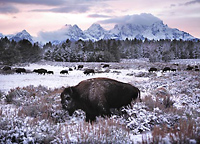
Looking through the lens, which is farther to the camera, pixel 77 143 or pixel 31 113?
pixel 31 113

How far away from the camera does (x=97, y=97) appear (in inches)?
209

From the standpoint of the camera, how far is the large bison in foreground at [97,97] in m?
5.25

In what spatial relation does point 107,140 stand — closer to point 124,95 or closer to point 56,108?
point 124,95

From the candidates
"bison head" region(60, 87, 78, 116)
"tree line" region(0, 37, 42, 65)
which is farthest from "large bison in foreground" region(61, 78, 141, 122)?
"tree line" region(0, 37, 42, 65)

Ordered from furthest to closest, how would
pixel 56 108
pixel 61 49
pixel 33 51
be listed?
pixel 61 49 → pixel 33 51 → pixel 56 108

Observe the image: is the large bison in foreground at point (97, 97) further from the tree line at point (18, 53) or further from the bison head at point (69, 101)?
the tree line at point (18, 53)

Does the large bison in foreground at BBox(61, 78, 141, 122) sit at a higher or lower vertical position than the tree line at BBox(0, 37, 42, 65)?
lower

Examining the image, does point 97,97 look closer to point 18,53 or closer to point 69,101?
point 69,101

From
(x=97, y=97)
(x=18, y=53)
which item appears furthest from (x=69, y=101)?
(x=18, y=53)

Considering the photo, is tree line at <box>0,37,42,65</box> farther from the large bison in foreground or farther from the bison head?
the large bison in foreground

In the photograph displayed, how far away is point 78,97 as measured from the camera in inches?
229

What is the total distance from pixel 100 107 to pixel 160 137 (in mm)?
2215

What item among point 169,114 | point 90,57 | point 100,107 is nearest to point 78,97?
point 100,107

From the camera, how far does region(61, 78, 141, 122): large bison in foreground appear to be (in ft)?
17.2
